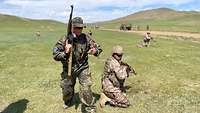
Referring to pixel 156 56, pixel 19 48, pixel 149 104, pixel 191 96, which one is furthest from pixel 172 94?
pixel 19 48

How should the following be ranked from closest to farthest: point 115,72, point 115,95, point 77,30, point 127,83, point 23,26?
point 77,30 → point 115,72 → point 115,95 → point 127,83 → point 23,26

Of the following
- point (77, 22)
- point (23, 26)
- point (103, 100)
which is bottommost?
point (23, 26)

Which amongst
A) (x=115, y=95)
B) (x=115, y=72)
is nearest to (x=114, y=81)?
(x=115, y=72)

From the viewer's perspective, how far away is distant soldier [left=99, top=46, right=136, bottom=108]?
1322 centimetres

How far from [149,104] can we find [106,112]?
1.88 m

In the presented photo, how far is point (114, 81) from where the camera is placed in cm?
1341

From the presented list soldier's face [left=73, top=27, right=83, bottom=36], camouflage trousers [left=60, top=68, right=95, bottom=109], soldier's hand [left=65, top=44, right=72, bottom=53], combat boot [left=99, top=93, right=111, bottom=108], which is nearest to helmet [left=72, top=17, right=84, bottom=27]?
soldier's face [left=73, top=27, right=83, bottom=36]

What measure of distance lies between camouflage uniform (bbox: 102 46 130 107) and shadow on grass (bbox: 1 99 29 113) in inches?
114

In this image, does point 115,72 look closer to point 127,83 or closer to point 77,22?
point 77,22

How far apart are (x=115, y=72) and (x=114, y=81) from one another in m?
0.35

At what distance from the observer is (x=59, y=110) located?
43.7ft

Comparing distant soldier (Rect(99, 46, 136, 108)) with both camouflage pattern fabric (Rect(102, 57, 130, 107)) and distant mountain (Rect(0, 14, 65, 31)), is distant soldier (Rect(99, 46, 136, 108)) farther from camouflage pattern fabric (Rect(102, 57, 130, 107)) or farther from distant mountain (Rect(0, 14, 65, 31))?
distant mountain (Rect(0, 14, 65, 31))

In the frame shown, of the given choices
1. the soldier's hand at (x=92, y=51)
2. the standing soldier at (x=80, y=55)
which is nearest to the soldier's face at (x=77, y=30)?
the standing soldier at (x=80, y=55)

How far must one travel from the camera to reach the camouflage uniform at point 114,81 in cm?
1322
